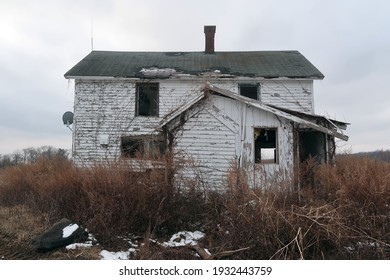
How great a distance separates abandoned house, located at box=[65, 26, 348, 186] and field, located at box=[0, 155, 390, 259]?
7.70 ft

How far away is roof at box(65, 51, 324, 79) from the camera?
50.5 feet

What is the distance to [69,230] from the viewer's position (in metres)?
6.57

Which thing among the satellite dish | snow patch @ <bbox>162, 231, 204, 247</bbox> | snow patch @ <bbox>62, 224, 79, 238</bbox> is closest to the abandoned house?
the satellite dish

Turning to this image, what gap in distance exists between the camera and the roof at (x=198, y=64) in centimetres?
1538

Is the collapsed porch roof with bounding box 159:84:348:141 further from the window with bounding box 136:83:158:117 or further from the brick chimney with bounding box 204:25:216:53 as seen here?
the brick chimney with bounding box 204:25:216:53

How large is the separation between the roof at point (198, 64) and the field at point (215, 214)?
25.8 ft

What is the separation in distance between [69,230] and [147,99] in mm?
10291

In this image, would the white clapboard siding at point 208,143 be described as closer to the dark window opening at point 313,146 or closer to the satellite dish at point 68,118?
the dark window opening at point 313,146

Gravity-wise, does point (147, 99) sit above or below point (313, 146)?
above

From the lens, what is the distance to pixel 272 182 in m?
6.90

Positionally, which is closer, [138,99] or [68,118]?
[138,99]

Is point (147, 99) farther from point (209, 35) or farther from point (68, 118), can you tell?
point (209, 35)

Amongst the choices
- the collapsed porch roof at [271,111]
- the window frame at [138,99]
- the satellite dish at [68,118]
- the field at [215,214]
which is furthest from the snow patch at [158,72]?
the field at [215,214]

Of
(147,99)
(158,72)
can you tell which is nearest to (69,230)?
(147,99)
